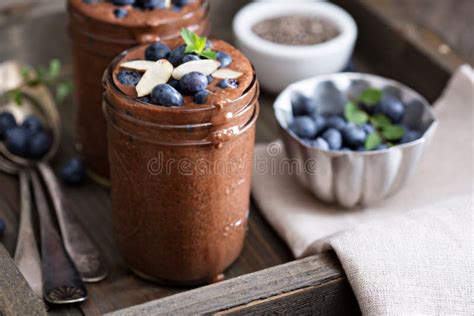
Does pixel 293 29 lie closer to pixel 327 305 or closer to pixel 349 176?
pixel 349 176

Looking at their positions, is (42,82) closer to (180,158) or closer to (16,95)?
(16,95)

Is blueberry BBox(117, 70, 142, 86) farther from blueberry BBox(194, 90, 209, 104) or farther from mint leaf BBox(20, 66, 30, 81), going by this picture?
mint leaf BBox(20, 66, 30, 81)

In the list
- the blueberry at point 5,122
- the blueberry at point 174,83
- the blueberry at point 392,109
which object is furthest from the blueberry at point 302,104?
the blueberry at point 5,122

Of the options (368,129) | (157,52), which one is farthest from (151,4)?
(368,129)

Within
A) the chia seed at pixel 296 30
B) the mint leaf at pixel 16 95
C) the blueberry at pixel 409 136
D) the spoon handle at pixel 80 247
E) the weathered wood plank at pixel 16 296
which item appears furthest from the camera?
the chia seed at pixel 296 30

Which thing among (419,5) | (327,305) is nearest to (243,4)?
(419,5)

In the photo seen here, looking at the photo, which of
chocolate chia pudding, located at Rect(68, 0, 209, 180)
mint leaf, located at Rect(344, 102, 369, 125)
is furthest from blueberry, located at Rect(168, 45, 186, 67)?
mint leaf, located at Rect(344, 102, 369, 125)

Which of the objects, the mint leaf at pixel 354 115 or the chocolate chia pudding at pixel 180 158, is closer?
the chocolate chia pudding at pixel 180 158

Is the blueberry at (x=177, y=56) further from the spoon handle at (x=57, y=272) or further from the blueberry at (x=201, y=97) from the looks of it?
the spoon handle at (x=57, y=272)
